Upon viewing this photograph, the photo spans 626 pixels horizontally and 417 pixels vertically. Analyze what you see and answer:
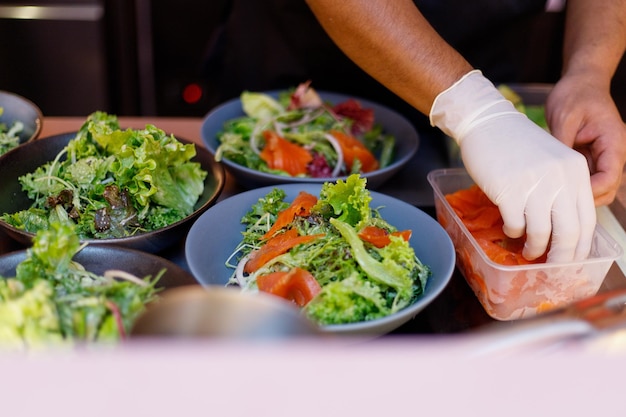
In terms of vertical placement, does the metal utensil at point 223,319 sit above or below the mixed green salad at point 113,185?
above

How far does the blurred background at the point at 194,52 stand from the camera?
96.3 inches

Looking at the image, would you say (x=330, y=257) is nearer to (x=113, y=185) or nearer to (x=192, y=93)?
(x=113, y=185)

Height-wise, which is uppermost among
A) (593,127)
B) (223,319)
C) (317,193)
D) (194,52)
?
(223,319)

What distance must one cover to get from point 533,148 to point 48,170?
121cm

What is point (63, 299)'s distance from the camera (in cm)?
103

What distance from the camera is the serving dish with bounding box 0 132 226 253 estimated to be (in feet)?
4.56

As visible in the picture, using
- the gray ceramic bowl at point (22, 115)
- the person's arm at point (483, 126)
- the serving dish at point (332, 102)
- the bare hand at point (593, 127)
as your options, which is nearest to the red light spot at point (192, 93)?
the serving dish at point (332, 102)

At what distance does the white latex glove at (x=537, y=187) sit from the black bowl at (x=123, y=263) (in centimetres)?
71

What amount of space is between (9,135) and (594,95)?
66.4 inches

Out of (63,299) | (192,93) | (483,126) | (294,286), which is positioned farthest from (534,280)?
(192,93)

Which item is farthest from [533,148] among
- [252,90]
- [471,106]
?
[252,90]

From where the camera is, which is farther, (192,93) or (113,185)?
(192,93)

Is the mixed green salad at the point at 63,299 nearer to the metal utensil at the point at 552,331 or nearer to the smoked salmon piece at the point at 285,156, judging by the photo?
the metal utensil at the point at 552,331

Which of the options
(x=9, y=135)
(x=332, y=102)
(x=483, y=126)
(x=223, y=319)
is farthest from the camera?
(x=332, y=102)
